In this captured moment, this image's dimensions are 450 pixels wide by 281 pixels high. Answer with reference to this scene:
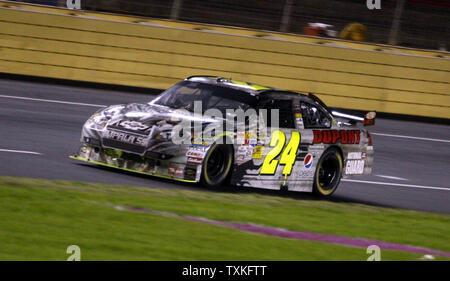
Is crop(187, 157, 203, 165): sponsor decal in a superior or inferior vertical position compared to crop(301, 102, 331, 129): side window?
inferior

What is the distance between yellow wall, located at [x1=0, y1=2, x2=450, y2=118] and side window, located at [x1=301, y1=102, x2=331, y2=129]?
23.9 ft

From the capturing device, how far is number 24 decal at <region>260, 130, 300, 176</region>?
1067 cm

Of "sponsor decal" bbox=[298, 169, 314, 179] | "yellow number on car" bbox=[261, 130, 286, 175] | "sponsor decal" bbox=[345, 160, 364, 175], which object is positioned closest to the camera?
"yellow number on car" bbox=[261, 130, 286, 175]

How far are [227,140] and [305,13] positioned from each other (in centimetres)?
974

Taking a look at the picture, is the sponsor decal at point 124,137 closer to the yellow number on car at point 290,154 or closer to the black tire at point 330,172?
the yellow number on car at point 290,154

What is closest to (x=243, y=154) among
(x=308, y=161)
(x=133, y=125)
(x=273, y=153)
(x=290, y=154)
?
(x=273, y=153)

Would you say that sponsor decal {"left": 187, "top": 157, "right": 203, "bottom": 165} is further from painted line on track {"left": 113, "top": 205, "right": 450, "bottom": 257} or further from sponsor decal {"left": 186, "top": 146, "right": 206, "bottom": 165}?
painted line on track {"left": 113, "top": 205, "right": 450, "bottom": 257}

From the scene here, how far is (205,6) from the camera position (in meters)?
18.9

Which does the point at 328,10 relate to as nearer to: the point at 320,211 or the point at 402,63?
the point at 402,63

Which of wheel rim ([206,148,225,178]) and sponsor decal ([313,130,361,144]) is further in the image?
sponsor decal ([313,130,361,144])

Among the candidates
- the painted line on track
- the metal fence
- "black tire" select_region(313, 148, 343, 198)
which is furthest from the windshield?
the metal fence

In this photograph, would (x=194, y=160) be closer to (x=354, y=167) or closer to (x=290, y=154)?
(x=290, y=154)

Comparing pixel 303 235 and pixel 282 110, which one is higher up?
pixel 282 110

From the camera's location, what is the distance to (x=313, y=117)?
11523 mm
